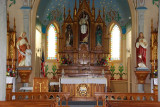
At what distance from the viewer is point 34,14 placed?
16.3 meters

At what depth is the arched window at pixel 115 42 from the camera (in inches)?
800

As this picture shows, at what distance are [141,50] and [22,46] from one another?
6.46 metres

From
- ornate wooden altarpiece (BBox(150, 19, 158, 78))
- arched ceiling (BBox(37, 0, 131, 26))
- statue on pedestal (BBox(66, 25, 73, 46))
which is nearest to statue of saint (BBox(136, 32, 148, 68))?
ornate wooden altarpiece (BBox(150, 19, 158, 78))

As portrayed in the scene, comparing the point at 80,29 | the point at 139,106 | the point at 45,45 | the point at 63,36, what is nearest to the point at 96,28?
the point at 80,29

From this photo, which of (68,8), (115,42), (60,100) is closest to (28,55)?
(60,100)

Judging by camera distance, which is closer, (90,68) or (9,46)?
(9,46)

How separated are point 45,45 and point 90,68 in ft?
13.8

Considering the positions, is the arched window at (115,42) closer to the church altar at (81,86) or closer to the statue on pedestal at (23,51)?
the church altar at (81,86)

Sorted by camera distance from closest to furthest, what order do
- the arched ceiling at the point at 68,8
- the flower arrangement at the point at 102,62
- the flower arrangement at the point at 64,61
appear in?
the flower arrangement at the point at 64,61, the flower arrangement at the point at 102,62, the arched ceiling at the point at 68,8

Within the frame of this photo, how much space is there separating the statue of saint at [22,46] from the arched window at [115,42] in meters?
7.62

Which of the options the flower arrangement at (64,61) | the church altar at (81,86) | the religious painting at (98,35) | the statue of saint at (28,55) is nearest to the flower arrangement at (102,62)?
the religious painting at (98,35)

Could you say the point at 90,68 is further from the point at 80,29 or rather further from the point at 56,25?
the point at 56,25

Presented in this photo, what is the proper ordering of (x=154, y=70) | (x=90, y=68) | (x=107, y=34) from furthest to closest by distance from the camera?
(x=107, y=34) → (x=90, y=68) → (x=154, y=70)

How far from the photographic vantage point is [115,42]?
20406 millimetres
